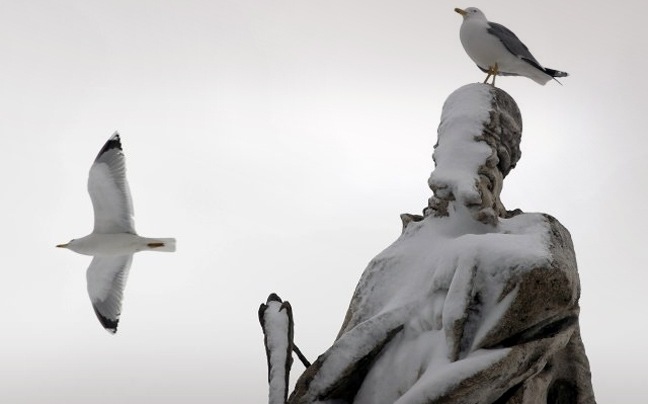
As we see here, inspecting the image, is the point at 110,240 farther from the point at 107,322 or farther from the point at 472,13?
the point at 472,13

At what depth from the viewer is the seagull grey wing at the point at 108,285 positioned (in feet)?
36.2

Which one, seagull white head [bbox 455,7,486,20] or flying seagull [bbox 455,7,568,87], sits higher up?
seagull white head [bbox 455,7,486,20]

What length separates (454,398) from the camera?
6477mm

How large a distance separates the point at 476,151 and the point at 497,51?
102 inches

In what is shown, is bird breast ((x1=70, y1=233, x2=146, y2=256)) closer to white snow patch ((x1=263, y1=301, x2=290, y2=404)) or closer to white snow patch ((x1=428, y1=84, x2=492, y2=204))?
Answer: white snow patch ((x1=263, y1=301, x2=290, y2=404))

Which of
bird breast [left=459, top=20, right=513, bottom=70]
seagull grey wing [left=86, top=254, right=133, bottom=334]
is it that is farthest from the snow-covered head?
seagull grey wing [left=86, top=254, right=133, bottom=334]

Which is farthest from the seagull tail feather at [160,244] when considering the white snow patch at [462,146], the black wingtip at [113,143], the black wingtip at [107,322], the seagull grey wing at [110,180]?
the white snow patch at [462,146]

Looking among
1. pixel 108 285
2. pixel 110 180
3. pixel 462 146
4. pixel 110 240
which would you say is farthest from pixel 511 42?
pixel 108 285

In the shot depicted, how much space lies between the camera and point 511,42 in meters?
10.0

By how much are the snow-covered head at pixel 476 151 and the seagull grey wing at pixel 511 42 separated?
168cm

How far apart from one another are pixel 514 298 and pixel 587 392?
5.78 feet

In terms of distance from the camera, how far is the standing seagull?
10945 millimetres

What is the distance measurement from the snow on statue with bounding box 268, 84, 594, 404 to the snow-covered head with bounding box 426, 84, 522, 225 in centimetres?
1

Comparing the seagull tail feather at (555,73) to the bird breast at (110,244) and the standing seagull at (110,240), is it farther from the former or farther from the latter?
the bird breast at (110,244)
